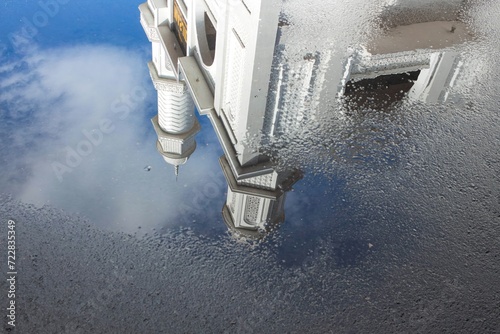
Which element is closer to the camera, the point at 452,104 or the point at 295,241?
the point at 295,241

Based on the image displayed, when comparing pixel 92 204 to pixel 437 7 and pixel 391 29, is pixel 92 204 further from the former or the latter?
pixel 437 7

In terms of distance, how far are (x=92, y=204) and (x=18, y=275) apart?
1196 mm

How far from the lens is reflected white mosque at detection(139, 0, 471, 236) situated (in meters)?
6.41

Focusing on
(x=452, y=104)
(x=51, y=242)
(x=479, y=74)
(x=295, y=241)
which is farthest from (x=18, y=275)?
(x=479, y=74)

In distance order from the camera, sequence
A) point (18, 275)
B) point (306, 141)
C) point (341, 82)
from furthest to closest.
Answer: point (341, 82) → point (306, 141) → point (18, 275)

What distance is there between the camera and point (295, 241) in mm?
6023

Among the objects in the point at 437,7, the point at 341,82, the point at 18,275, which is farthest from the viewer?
the point at 437,7

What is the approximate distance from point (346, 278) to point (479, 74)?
4.64 meters

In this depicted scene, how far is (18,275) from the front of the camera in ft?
18.0

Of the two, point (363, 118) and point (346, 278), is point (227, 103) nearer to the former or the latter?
point (363, 118)

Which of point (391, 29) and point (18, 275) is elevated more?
point (391, 29)

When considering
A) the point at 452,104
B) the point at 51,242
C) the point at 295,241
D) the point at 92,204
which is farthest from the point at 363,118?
the point at 51,242

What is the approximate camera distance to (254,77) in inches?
260

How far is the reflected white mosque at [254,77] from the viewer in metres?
6.41
